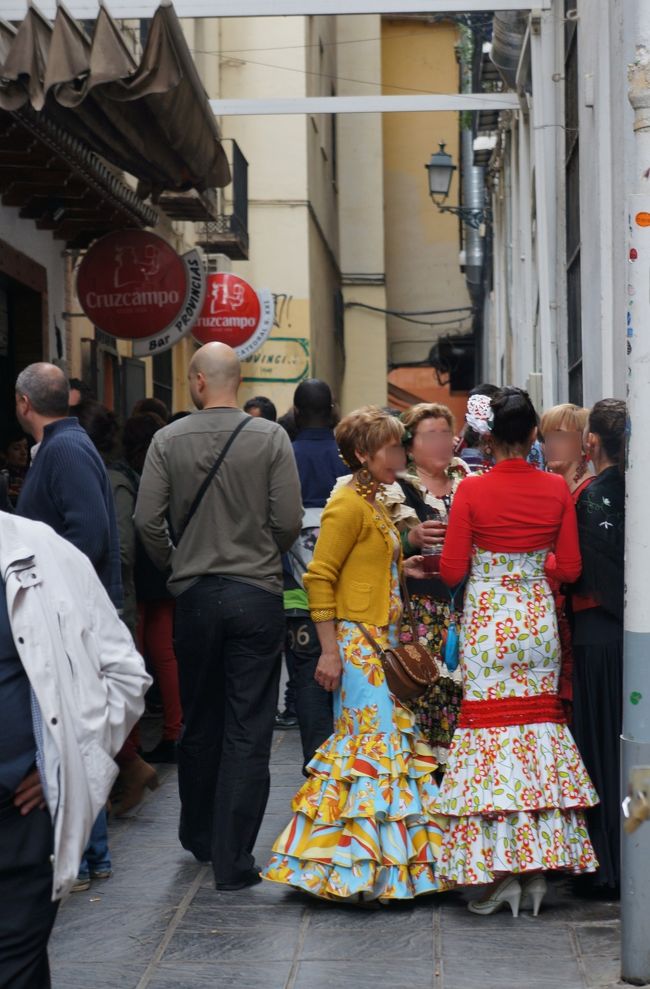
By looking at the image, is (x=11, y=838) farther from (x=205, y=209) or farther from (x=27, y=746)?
(x=205, y=209)

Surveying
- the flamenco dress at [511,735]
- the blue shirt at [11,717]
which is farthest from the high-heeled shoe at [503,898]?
the blue shirt at [11,717]

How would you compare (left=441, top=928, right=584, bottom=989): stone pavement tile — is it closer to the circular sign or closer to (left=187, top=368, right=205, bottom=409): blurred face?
(left=187, top=368, right=205, bottom=409): blurred face

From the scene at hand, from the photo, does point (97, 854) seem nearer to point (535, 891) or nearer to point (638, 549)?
point (535, 891)

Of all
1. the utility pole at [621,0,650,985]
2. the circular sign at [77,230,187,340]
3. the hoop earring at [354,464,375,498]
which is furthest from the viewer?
the circular sign at [77,230,187,340]

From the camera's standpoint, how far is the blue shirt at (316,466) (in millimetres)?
8117

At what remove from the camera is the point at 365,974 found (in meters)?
4.96

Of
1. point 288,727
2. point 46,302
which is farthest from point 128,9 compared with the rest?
point 288,727

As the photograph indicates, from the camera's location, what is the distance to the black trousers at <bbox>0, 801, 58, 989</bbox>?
11.2 ft

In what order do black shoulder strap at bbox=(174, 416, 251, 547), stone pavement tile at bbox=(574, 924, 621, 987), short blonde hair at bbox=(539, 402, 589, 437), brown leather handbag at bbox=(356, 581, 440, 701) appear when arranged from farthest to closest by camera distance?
short blonde hair at bbox=(539, 402, 589, 437), black shoulder strap at bbox=(174, 416, 251, 547), brown leather handbag at bbox=(356, 581, 440, 701), stone pavement tile at bbox=(574, 924, 621, 987)

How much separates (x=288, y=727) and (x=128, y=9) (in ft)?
15.3

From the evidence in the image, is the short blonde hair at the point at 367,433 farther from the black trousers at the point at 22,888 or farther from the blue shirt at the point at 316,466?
the black trousers at the point at 22,888

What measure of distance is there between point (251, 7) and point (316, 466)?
322 centimetres

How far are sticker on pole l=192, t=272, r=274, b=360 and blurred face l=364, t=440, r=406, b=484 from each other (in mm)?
9228

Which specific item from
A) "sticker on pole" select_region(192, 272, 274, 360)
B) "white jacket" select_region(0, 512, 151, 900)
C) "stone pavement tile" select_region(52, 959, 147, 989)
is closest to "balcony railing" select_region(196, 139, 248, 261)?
"sticker on pole" select_region(192, 272, 274, 360)
